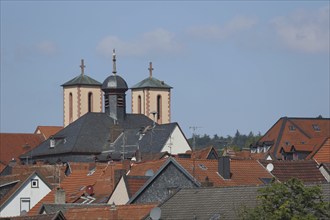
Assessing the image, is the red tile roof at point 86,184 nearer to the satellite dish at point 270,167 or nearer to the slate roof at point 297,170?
the satellite dish at point 270,167

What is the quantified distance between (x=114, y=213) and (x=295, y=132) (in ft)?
244

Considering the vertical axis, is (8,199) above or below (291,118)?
below

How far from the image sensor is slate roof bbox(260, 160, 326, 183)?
242 feet

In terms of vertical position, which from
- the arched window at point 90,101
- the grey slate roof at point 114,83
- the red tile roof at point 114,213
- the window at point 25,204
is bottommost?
the red tile roof at point 114,213

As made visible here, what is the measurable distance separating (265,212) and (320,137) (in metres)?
83.0

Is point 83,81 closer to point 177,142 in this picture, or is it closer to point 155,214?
point 177,142

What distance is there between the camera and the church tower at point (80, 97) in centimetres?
16050

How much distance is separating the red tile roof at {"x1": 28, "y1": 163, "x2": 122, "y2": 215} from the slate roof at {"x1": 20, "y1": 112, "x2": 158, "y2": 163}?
3363 centimetres

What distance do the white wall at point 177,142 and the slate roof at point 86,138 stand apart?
5.95m

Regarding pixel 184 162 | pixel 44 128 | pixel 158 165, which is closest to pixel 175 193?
pixel 184 162

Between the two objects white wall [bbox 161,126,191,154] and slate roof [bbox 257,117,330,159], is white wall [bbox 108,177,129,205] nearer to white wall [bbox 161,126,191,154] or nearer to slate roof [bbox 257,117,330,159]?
white wall [bbox 161,126,191,154]

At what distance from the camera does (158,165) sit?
246 feet

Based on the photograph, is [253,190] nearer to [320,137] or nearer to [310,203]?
[310,203]

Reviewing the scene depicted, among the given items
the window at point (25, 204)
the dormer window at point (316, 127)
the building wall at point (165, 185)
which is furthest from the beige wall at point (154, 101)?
the building wall at point (165, 185)
